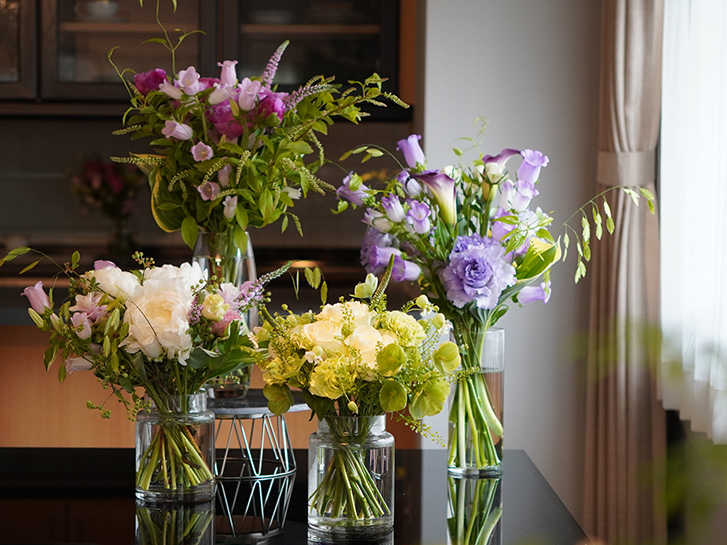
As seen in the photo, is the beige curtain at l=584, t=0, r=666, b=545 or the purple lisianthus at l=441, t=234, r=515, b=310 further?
the beige curtain at l=584, t=0, r=666, b=545

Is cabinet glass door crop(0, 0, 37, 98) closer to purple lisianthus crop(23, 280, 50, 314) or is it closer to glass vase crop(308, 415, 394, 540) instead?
purple lisianthus crop(23, 280, 50, 314)

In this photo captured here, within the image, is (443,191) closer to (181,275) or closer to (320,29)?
(181,275)

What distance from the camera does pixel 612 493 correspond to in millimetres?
2428

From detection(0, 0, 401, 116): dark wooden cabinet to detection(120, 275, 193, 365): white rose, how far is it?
236cm

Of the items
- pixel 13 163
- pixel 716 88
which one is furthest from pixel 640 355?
pixel 13 163

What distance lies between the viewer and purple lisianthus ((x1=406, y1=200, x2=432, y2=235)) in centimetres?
110

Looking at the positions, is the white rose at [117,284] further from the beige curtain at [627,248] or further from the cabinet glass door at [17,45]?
the cabinet glass door at [17,45]

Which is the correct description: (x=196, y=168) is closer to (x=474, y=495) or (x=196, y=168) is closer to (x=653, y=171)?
(x=474, y=495)

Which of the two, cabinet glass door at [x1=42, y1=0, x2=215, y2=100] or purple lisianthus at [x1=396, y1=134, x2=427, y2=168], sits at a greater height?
cabinet glass door at [x1=42, y1=0, x2=215, y2=100]

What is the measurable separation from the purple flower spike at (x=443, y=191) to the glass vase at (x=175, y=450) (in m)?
0.38

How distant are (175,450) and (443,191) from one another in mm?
457

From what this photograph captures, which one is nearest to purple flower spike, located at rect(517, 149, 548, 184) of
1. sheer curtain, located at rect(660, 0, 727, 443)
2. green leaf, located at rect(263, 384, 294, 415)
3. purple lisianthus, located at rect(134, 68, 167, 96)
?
green leaf, located at rect(263, 384, 294, 415)

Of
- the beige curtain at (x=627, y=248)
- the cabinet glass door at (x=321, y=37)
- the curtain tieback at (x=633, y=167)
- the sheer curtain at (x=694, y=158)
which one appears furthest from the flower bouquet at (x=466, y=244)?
the cabinet glass door at (x=321, y=37)

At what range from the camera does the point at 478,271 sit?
3.50 ft
